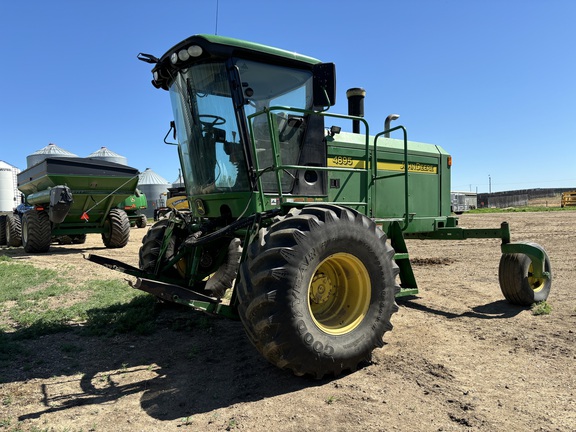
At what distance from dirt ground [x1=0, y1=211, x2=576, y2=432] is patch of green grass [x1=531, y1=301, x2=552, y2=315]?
127 mm

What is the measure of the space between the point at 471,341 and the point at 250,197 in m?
2.75

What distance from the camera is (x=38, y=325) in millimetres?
5094

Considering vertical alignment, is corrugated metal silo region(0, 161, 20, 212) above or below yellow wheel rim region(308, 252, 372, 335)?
above

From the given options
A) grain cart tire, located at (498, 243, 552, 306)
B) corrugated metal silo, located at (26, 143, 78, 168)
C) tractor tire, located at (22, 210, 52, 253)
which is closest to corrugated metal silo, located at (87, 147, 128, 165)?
corrugated metal silo, located at (26, 143, 78, 168)

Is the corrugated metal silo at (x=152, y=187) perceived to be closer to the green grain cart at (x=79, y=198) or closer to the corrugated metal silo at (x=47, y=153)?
the corrugated metal silo at (x=47, y=153)

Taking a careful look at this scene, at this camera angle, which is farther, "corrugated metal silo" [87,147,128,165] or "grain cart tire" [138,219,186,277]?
"corrugated metal silo" [87,147,128,165]

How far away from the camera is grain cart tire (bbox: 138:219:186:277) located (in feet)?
18.4

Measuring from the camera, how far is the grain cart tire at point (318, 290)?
130 inches

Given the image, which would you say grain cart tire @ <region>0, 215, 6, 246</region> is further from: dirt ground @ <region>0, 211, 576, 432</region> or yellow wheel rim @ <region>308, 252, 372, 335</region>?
yellow wheel rim @ <region>308, 252, 372, 335</region>

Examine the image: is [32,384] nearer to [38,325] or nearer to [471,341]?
[38,325]

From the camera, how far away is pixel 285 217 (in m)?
3.71

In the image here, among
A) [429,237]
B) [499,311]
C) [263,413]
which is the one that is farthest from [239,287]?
[429,237]

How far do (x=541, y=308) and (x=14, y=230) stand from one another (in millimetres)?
16903

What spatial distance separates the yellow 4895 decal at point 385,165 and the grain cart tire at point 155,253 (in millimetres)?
2389
